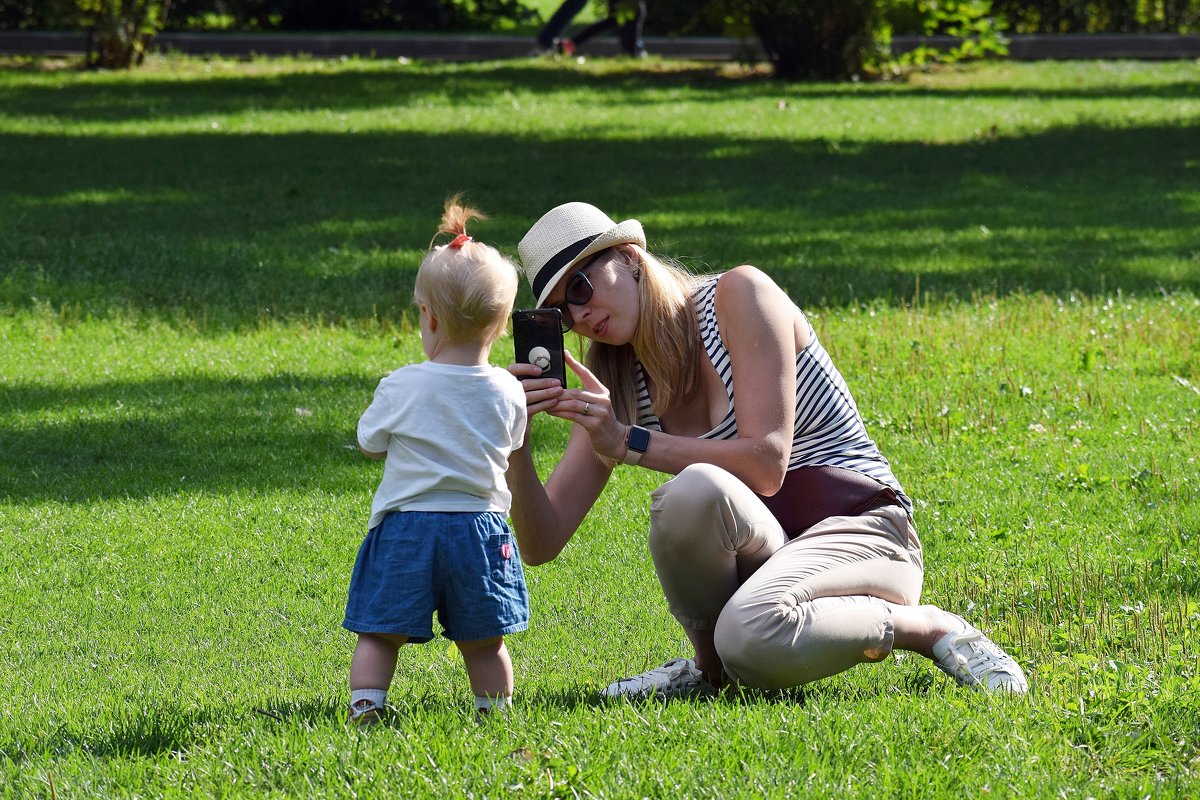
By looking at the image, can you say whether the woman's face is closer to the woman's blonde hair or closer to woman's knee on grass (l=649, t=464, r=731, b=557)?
the woman's blonde hair

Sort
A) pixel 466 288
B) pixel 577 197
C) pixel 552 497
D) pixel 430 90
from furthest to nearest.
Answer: pixel 430 90 < pixel 577 197 < pixel 552 497 < pixel 466 288

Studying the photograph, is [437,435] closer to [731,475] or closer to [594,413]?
[594,413]

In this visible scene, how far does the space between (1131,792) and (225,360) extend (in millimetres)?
6023

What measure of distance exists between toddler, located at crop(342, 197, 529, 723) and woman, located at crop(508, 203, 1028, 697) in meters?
0.23

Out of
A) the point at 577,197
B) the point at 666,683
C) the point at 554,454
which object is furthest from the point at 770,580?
the point at 577,197

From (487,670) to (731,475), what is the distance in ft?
2.62

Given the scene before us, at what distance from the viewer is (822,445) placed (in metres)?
4.20

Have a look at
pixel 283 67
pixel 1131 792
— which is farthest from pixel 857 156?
pixel 1131 792

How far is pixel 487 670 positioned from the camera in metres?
3.78

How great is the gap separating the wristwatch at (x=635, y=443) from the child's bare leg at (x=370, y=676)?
76 cm

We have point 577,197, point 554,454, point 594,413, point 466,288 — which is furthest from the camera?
point 577,197

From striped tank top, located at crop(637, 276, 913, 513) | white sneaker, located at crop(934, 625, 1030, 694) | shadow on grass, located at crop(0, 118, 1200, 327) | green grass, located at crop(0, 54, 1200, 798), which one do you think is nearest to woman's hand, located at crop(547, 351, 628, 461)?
striped tank top, located at crop(637, 276, 913, 513)

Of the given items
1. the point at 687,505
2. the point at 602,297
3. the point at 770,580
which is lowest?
the point at 770,580

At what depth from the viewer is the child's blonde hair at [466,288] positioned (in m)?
3.58
